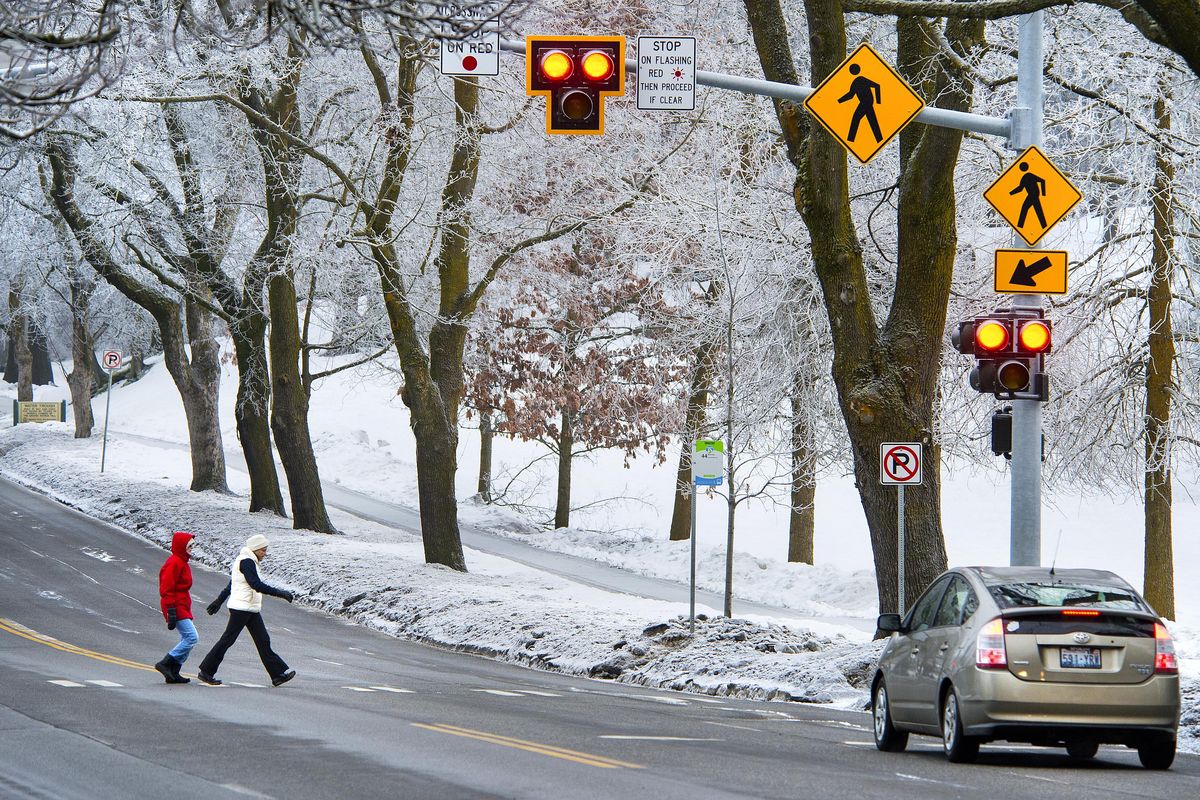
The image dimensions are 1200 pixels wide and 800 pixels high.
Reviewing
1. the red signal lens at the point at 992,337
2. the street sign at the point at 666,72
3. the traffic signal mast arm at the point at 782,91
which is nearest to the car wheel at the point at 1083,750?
the red signal lens at the point at 992,337

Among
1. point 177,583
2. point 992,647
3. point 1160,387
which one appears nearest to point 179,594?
point 177,583

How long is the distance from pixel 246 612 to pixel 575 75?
6.95m

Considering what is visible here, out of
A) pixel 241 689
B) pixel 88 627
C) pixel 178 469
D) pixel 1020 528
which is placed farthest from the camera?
pixel 178 469

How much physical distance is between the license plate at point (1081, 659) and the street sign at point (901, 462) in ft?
20.9

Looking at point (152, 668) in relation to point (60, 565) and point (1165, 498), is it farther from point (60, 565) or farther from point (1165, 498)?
point (1165, 498)

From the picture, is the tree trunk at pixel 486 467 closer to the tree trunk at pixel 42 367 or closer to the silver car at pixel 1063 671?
the silver car at pixel 1063 671

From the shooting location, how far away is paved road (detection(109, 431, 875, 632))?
95.0 ft

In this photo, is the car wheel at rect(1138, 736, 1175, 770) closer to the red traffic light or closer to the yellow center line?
the red traffic light

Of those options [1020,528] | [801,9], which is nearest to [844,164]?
[1020,528]

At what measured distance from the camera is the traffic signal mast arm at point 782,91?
13.8 metres

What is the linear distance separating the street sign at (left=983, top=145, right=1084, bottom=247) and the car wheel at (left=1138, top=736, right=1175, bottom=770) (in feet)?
18.6

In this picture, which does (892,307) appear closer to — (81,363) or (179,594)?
(179,594)

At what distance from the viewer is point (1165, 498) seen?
80.5 ft

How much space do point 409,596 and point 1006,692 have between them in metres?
15.9
